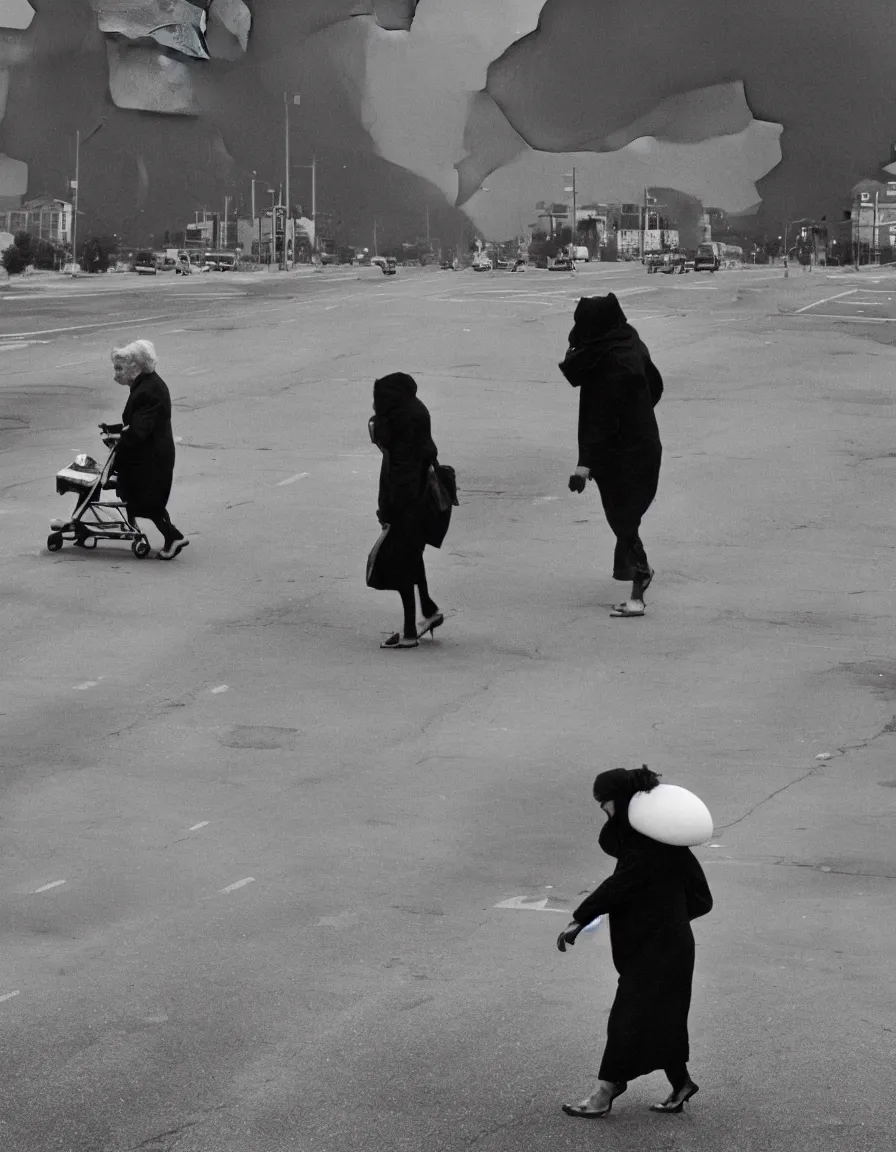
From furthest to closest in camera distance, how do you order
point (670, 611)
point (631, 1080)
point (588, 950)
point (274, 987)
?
point (670, 611) < point (588, 950) < point (274, 987) < point (631, 1080)

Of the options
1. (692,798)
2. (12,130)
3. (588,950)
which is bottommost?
(588,950)

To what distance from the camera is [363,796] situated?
25.7ft

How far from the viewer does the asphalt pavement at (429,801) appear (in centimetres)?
497

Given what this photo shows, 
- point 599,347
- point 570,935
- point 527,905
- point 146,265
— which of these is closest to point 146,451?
point 599,347

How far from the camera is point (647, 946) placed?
15.9 ft

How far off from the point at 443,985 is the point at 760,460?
12604 millimetres

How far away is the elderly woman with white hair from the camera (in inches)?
505

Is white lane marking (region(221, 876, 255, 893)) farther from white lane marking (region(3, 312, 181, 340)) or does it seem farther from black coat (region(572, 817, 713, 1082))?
white lane marking (region(3, 312, 181, 340))

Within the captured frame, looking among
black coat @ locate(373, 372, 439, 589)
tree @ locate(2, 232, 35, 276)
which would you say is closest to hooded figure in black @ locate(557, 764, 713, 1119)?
black coat @ locate(373, 372, 439, 589)

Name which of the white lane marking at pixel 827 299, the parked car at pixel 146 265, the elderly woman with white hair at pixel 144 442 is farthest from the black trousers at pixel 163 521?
the parked car at pixel 146 265

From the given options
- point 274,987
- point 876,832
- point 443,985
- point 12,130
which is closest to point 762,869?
A: point 876,832

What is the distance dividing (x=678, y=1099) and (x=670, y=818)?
0.78m

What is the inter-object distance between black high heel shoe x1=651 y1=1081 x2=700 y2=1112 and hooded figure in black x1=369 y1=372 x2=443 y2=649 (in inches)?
231

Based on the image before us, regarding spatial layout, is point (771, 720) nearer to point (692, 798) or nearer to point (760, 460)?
point (692, 798)
